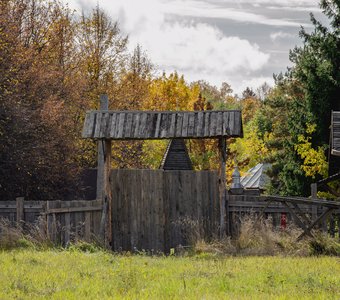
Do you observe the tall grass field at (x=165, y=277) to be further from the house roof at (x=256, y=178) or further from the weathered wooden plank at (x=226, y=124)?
the house roof at (x=256, y=178)

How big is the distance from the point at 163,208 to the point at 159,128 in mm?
2320

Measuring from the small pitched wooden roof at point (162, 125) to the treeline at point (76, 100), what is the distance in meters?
5.72

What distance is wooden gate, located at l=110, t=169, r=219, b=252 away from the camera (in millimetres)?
19891

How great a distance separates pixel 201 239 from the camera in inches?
755

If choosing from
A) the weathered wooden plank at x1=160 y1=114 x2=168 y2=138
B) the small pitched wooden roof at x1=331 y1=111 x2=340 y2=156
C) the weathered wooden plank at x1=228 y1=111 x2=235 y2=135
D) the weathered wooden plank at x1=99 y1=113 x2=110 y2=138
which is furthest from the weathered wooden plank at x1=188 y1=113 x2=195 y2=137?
the small pitched wooden roof at x1=331 y1=111 x2=340 y2=156

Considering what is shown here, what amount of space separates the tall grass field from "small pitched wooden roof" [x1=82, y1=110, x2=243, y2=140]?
4467mm

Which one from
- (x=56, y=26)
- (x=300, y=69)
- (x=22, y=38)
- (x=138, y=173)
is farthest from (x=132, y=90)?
(x=138, y=173)

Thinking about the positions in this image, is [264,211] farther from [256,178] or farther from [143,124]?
[256,178]

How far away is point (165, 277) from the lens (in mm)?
12305

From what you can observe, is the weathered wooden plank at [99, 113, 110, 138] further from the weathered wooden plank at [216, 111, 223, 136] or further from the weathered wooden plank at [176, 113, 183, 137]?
the weathered wooden plank at [216, 111, 223, 136]

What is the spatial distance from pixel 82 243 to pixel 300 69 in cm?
1664

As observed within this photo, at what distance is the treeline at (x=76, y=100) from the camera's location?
25.9m

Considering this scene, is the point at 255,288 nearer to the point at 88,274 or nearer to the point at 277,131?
the point at 88,274

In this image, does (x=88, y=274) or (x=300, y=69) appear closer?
(x=88, y=274)
